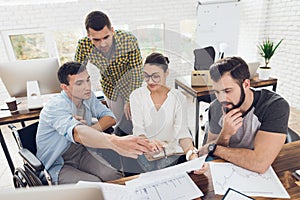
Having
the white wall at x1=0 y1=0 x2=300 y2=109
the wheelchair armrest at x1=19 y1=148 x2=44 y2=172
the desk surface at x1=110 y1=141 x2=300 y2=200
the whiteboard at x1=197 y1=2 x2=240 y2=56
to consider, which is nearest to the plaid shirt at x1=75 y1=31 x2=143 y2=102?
the desk surface at x1=110 y1=141 x2=300 y2=200

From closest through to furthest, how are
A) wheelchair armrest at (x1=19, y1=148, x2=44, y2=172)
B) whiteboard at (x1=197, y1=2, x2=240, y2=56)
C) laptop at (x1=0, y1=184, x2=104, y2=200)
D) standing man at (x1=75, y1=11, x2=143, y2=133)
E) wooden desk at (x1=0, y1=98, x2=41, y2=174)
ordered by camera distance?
laptop at (x1=0, y1=184, x2=104, y2=200) → standing man at (x1=75, y1=11, x2=143, y2=133) → wheelchair armrest at (x1=19, y1=148, x2=44, y2=172) → wooden desk at (x1=0, y1=98, x2=41, y2=174) → whiteboard at (x1=197, y1=2, x2=240, y2=56)

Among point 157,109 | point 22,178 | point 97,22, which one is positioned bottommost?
point 22,178

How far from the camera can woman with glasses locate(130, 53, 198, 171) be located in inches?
24.1

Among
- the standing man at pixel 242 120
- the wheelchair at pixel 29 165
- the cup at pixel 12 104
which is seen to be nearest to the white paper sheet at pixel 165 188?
the standing man at pixel 242 120

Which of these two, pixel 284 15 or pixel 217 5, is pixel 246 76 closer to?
pixel 284 15

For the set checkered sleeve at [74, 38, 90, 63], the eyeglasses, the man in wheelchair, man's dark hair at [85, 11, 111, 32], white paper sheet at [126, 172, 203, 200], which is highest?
man's dark hair at [85, 11, 111, 32]

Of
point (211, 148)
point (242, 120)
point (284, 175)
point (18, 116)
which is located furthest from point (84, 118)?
Answer: point (18, 116)

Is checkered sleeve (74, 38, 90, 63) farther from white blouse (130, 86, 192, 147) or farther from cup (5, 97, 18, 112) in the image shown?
cup (5, 97, 18, 112)

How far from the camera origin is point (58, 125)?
0.83 m

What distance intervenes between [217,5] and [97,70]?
347 centimetres

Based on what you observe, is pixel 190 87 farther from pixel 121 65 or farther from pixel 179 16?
pixel 179 16

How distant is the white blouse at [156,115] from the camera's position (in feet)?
2.02

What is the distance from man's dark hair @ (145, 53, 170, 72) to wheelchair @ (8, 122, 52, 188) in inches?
30.7

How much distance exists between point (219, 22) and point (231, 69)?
313 centimetres
